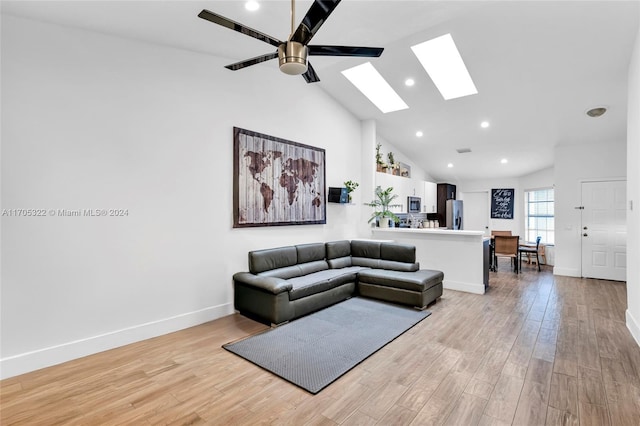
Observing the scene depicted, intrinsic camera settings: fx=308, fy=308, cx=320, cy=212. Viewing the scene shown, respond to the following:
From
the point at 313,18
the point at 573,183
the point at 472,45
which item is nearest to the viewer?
the point at 313,18

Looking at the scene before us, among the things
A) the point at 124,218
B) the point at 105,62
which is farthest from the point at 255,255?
the point at 105,62

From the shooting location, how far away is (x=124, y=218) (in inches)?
125

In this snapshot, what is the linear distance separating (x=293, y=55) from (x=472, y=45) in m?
3.02

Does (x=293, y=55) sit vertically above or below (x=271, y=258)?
above

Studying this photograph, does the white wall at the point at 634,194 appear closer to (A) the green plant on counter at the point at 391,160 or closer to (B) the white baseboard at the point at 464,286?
(B) the white baseboard at the point at 464,286

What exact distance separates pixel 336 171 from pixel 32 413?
16.1ft

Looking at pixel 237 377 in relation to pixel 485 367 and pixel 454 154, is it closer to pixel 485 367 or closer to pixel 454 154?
pixel 485 367

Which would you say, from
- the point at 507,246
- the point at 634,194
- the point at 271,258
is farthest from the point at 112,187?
the point at 507,246

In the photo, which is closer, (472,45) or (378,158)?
(472,45)

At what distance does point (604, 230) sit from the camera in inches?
239

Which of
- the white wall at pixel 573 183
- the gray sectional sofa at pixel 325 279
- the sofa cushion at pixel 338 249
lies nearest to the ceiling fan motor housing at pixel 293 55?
the gray sectional sofa at pixel 325 279

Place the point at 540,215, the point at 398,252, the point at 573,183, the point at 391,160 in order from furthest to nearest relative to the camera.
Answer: the point at 540,215 → the point at 391,160 → the point at 573,183 → the point at 398,252

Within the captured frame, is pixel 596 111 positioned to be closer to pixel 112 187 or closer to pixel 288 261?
pixel 288 261

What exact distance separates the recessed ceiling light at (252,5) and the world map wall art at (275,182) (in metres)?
1.55
